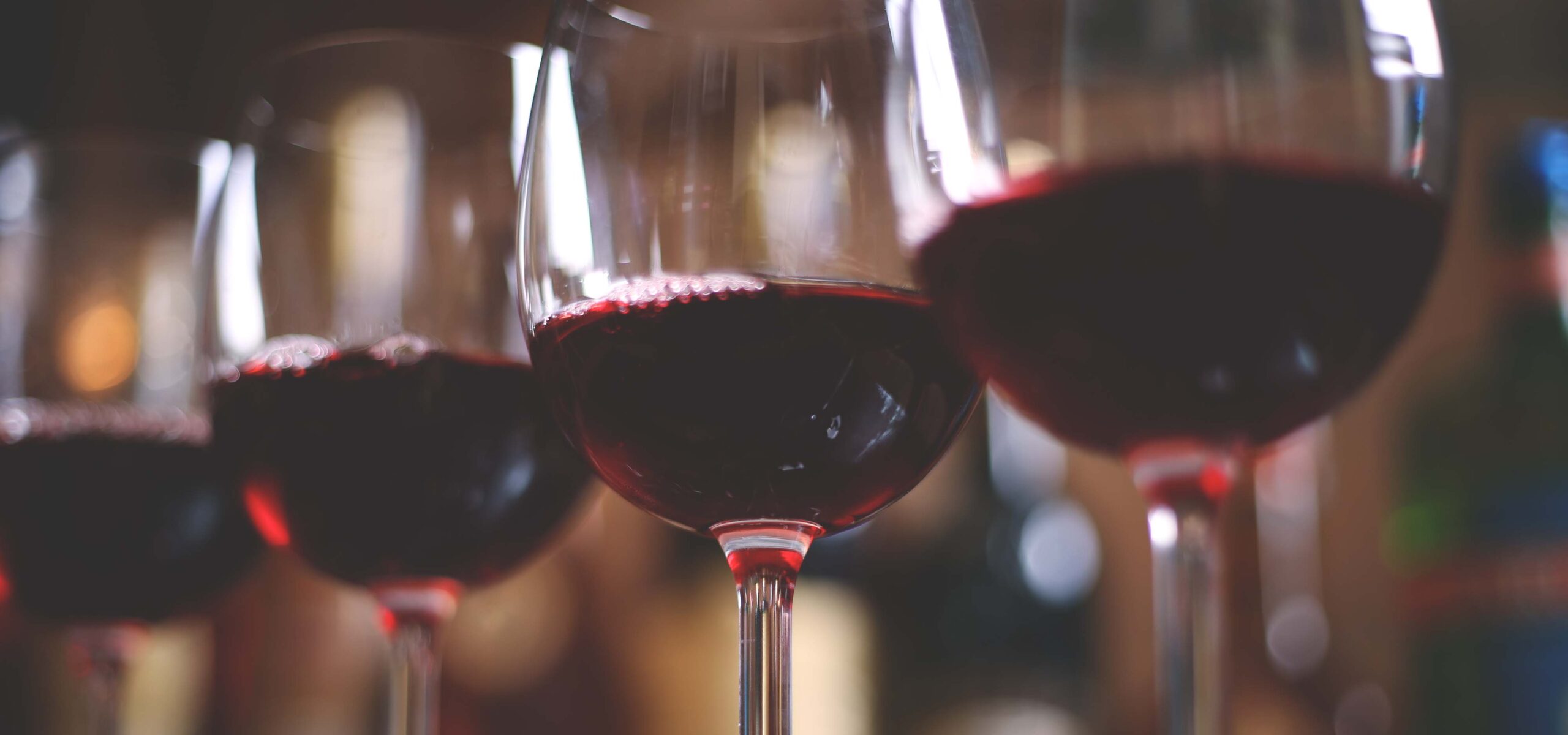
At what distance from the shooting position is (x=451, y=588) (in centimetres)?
48

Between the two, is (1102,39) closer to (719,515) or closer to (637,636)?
(719,515)

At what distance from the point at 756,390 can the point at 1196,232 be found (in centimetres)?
11

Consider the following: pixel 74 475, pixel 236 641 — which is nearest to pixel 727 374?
pixel 74 475

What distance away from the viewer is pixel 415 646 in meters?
0.48

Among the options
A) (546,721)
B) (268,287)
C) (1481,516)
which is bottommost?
(546,721)

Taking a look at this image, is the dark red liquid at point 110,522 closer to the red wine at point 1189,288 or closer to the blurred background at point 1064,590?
the blurred background at point 1064,590

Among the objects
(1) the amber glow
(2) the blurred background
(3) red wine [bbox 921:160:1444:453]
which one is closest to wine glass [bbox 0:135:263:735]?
(1) the amber glow

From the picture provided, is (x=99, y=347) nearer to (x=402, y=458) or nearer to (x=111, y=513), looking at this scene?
(x=111, y=513)

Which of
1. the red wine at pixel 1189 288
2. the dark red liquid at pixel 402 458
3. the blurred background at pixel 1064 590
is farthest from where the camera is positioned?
the blurred background at pixel 1064 590

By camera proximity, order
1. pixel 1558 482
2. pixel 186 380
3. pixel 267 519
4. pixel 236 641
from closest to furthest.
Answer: pixel 267 519, pixel 186 380, pixel 1558 482, pixel 236 641

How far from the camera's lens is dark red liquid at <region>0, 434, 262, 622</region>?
55 centimetres

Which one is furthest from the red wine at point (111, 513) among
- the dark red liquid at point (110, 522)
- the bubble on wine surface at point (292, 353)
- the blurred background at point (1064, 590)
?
the blurred background at point (1064, 590)

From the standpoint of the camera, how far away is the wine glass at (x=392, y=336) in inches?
17.3

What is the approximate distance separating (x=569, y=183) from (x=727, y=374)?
68 mm
